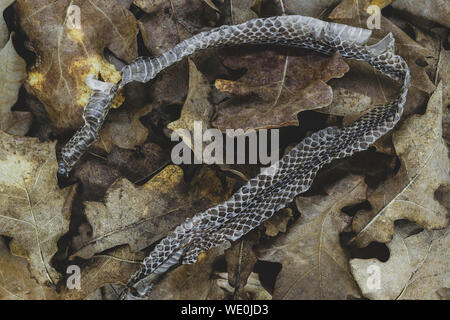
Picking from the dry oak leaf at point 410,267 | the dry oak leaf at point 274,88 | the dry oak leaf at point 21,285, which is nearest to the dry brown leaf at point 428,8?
the dry oak leaf at point 274,88

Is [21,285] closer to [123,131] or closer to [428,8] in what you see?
[123,131]

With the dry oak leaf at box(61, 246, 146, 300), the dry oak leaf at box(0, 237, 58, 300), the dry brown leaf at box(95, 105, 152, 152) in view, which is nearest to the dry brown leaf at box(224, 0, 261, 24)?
the dry brown leaf at box(95, 105, 152, 152)

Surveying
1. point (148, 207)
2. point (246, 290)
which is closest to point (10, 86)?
point (148, 207)

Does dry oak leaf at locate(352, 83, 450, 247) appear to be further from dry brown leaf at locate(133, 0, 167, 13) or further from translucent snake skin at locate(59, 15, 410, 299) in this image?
dry brown leaf at locate(133, 0, 167, 13)

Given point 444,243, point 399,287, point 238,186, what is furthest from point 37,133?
point 444,243

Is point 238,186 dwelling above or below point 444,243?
above

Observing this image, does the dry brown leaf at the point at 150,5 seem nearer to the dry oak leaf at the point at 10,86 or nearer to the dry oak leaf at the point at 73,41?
the dry oak leaf at the point at 73,41

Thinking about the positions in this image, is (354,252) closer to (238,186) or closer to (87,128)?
(238,186)
